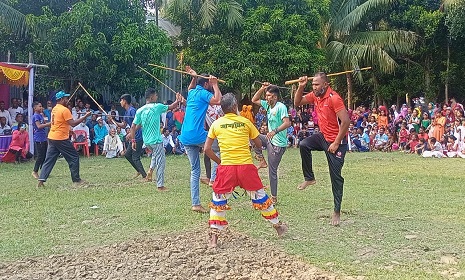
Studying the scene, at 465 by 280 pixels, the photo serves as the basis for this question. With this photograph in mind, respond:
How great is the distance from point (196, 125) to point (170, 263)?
3.15 m

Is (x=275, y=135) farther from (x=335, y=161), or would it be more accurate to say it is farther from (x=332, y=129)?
(x=335, y=161)

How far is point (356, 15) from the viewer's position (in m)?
23.7

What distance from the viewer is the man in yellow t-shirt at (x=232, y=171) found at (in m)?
6.36

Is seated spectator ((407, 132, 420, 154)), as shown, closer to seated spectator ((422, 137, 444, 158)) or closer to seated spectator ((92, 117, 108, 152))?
seated spectator ((422, 137, 444, 158))

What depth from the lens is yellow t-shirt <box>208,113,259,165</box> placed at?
21.0ft

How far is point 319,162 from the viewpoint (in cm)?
1612

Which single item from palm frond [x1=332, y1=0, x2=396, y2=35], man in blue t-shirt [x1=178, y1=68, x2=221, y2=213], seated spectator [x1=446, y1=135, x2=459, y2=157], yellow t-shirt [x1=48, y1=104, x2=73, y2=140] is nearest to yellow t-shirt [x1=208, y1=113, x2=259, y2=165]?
man in blue t-shirt [x1=178, y1=68, x2=221, y2=213]

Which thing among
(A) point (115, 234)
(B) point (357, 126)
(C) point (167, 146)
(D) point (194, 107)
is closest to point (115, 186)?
(D) point (194, 107)

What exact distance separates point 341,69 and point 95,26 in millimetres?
11817

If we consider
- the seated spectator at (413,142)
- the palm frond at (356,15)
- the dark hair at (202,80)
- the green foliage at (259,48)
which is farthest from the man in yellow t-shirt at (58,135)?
the palm frond at (356,15)

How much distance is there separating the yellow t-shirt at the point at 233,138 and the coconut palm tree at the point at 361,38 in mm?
17452

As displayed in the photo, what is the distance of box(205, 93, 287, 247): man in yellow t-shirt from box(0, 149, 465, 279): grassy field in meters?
0.68

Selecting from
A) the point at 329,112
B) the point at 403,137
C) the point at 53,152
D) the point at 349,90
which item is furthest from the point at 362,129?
the point at 329,112

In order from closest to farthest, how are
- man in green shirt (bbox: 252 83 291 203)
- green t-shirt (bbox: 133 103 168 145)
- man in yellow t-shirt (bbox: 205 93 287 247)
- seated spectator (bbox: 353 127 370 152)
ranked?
man in yellow t-shirt (bbox: 205 93 287 247) < man in green shirt (bbox: 252 83 291 203) < green t-shirt (bbox: 133 103 168 145) < seated spectator (bbox: 353 127 370 152)
